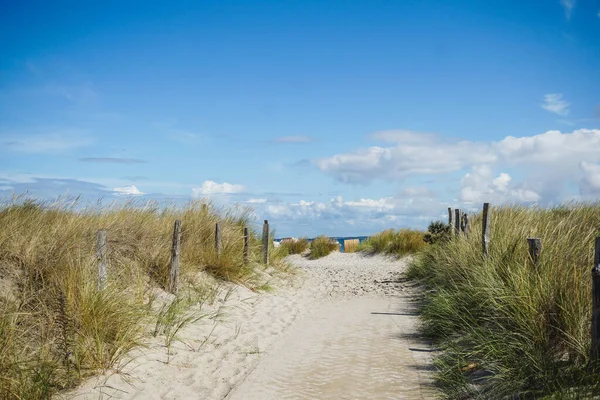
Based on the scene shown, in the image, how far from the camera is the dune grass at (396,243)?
23.3 m

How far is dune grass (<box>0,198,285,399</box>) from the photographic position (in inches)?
220

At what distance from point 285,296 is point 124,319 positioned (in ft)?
21.8

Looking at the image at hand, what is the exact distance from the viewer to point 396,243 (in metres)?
24.3

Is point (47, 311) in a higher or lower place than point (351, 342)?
higher

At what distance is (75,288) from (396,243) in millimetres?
19529

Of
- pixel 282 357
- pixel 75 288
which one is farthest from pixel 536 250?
pixel 75 288

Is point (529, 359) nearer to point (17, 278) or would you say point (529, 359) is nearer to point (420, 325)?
point (420, 325)

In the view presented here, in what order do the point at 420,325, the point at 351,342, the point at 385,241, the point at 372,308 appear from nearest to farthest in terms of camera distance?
the point at 351,342, the point at 420,325, the point at 372,308, the point at 385,241

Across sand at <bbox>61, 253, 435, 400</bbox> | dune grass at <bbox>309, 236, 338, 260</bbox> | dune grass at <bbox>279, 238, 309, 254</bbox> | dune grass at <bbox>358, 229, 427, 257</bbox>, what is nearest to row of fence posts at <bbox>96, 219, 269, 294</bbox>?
sand at <bbox>61, 253, 435, 400</bbox>

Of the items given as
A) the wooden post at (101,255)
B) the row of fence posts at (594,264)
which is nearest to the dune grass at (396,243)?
the row of fence posts at (594,264)

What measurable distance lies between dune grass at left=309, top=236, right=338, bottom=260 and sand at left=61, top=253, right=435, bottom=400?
14743 mm

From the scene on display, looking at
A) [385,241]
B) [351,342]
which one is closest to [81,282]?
[351,342]

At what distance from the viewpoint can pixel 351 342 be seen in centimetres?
843

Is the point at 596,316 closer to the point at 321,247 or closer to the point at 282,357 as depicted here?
the point at 282,357
